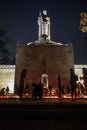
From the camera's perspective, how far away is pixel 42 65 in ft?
83.3

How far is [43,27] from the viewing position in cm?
3030

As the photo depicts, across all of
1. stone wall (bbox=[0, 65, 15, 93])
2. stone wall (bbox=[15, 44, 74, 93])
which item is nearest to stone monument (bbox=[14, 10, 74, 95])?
stone wall (bbox=[15, 44, 74, 93])

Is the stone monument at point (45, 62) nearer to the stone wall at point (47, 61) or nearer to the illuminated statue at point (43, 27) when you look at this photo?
the stone wall at point (47, 61)

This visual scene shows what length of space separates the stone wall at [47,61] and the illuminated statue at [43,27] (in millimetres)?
3934

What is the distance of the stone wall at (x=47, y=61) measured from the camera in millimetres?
25234

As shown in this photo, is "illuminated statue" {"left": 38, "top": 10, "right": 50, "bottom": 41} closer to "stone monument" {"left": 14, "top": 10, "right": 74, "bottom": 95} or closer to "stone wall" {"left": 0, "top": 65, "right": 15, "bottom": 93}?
"stone monument" {"left": 14, "top": 10, "right": 74, "bottom": 95}

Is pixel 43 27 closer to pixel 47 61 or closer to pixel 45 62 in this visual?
pixel 47 61

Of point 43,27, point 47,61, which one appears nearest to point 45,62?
point 47,61

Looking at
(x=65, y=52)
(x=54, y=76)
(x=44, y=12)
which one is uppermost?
(x=44, y=12)
